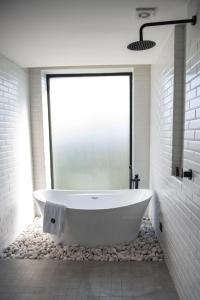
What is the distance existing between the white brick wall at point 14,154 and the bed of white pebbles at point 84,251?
0.64 feet

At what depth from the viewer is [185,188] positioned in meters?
1.62

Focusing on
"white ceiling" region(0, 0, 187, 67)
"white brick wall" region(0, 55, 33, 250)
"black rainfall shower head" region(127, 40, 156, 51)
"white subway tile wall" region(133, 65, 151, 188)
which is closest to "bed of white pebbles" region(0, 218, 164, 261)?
"white brick wall" region(0, 55, 33, 250)

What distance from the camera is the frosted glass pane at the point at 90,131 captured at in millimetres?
3422

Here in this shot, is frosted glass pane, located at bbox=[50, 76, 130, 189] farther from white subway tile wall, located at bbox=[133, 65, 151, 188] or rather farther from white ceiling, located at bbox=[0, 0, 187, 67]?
white ceiling, located at bbox=[0, 0, 187, 67]

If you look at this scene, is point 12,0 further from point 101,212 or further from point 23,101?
point 101,212

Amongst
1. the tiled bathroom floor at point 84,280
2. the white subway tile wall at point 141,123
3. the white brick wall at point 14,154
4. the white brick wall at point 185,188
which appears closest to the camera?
the white brick wall at point 185,188

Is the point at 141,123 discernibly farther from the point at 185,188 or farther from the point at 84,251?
the point at 84,251

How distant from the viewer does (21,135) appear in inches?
119

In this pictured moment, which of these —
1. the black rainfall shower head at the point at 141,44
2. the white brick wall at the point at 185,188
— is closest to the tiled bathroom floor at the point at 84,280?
the white brick wall at the point at 185,188

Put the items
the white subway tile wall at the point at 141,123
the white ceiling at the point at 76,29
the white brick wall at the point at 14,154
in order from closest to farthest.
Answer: the white ceiling at the point at 76,29
the white brick wall at the point at 14,154
the white subway tile wall at the point at 141,123

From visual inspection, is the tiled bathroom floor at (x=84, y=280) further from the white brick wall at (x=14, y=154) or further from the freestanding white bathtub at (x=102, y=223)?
the white brick wall at (x=14, y=154)

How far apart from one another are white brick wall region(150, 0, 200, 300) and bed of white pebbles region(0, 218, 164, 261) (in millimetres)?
254

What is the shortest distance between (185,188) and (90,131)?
2.10 metres

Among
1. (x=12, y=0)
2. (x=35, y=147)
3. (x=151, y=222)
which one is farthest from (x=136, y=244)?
(x=12, y=0)
